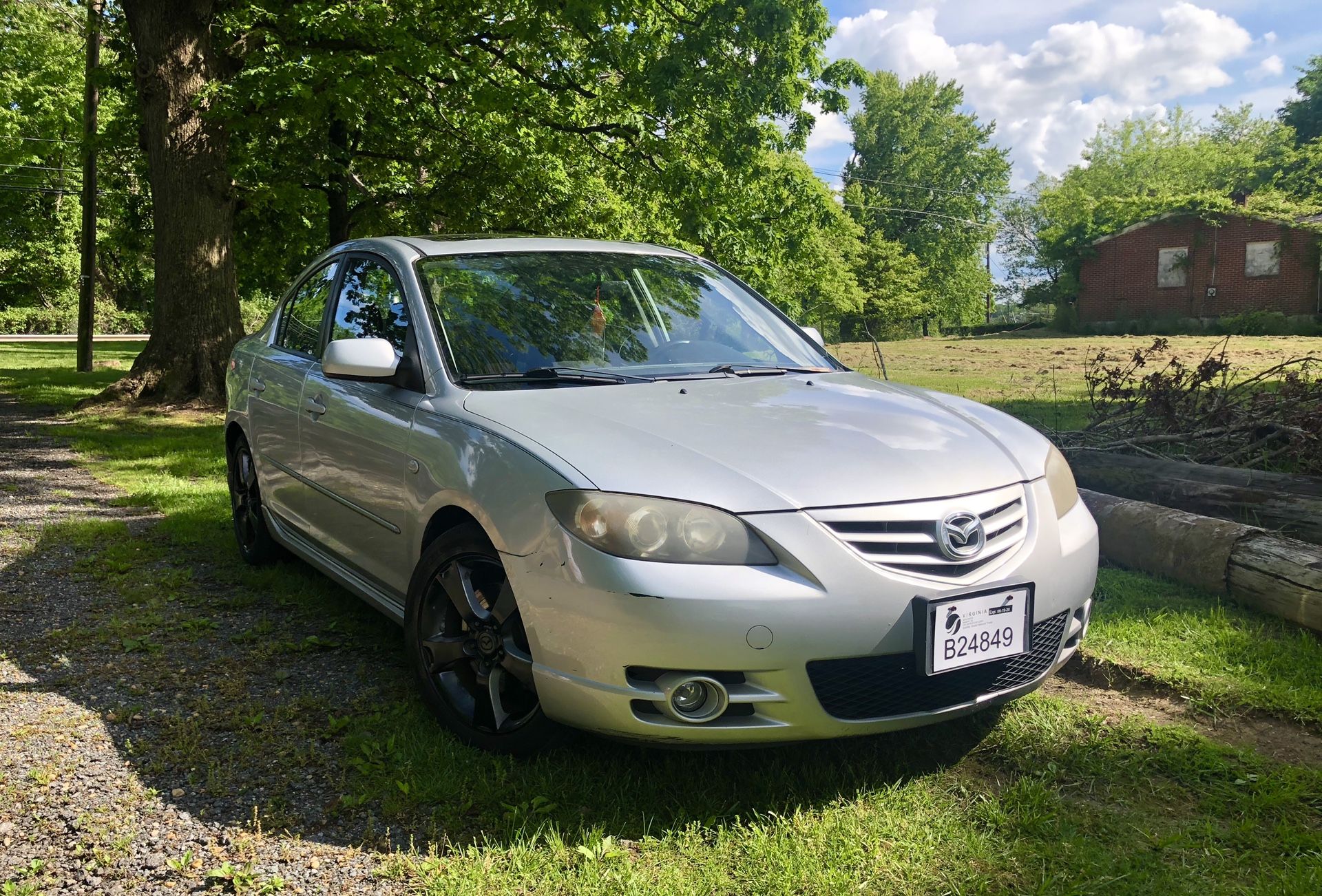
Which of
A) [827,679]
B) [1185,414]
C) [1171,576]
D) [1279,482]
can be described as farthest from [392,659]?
[1185,414]

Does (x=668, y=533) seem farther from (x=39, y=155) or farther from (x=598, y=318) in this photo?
(x=39, y=155)

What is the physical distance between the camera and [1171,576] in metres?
4.96

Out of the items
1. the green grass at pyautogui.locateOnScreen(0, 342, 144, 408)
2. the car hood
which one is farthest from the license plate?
the green grass at pyautogui.locateOnScreen(0, 342, 144, 408)

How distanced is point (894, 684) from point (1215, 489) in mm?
3617

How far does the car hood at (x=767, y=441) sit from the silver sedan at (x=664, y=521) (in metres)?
0.01

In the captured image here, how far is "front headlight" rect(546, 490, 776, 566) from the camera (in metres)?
2.70

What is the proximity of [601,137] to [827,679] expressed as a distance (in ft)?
43.3

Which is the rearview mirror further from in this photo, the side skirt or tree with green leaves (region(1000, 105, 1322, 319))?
tree with green leaves (region(1000, 105, 1322, 319))

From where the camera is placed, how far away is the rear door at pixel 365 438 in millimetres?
3707

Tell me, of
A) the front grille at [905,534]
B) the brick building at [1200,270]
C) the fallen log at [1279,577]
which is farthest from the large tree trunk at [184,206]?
the brick building at [1200,270]

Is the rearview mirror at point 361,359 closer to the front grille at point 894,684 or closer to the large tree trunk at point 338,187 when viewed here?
the front grille at point 894,684

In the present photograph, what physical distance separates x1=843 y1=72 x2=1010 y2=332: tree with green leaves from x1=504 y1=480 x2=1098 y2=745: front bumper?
66510 millimetres

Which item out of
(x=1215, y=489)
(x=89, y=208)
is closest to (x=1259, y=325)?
(x=89, y=208)

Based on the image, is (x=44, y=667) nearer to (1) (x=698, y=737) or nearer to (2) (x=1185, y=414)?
(1) (x=698, y=737)
